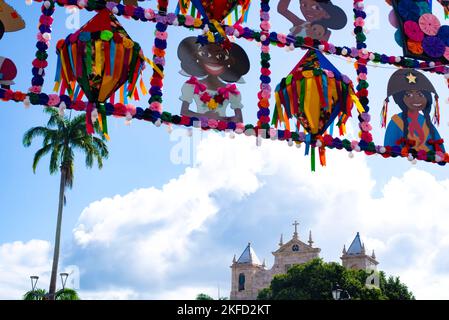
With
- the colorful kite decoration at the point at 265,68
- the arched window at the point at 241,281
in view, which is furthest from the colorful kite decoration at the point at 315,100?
the arched window at the point at 241,281

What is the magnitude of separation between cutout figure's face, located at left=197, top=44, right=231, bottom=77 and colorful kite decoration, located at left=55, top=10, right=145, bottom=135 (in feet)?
4.02

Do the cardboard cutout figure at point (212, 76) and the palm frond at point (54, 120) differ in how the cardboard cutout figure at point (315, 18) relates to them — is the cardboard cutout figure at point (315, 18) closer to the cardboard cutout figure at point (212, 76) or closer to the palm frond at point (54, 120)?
the cardboard cutout figure at point (212, 76)

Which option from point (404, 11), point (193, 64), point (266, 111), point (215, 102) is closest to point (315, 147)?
point (266, 111)

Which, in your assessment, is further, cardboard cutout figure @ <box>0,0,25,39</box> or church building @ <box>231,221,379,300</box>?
church building @ <box>231,221,379,300</box>

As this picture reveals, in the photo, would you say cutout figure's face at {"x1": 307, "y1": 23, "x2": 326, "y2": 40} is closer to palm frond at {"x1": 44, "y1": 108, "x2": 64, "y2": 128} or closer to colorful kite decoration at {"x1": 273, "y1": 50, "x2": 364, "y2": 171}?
colorful kite decoration at {"x1": 273, "y1": 50, "x2": 364, "y2": 171}

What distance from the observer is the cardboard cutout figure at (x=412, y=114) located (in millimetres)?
10695

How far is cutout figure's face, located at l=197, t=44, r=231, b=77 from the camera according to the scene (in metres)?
9.94


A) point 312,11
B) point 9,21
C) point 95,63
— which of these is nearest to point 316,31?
point 312,11

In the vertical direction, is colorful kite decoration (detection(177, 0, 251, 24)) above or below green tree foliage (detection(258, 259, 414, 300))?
above

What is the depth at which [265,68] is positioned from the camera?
10.2 m

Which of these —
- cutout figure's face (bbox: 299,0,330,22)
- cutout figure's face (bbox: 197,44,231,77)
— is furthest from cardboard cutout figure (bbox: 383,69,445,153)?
cutout figure's face (bbox: 197,44,231,77)

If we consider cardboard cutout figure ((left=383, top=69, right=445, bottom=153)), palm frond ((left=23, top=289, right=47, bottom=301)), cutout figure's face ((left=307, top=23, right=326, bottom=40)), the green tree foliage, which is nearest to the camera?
cardboard cutout figure ((left=383, top=69, right=445, bottom=153))
